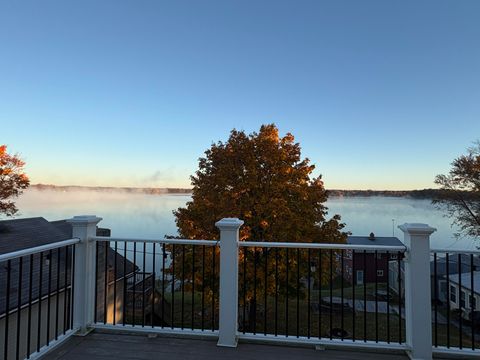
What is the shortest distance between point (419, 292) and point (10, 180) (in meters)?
23.3

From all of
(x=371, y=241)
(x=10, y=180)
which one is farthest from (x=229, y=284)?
(x=371, y=241)

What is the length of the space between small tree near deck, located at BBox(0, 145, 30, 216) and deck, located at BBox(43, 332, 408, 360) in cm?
2064

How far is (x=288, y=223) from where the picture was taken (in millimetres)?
10336

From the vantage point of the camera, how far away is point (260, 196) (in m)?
11.1

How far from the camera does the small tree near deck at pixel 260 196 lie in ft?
34.5

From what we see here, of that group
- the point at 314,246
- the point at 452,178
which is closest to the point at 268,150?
the point at 314,246

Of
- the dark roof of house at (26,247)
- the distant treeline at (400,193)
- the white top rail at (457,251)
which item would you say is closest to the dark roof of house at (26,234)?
the dark roof of house at (26,247)

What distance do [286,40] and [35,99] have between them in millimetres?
13003

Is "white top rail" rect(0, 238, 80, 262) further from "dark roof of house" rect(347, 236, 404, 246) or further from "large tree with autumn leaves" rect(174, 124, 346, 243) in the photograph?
"dark roof of house" rect(347, 236, 404, 246)

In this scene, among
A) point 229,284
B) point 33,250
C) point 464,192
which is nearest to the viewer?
point 33,250

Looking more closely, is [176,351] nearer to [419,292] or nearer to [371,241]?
[419,292]

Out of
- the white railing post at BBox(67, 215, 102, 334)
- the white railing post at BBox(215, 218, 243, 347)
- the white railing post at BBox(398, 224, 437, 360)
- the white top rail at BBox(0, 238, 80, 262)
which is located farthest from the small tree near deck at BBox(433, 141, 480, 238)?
the white top rail at BBox(0, 238, 80, 262)

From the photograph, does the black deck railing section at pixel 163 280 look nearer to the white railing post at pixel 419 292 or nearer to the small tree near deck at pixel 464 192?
the white railing post at pixel 419 292

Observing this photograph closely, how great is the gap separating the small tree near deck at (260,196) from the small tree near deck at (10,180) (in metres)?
14.2
